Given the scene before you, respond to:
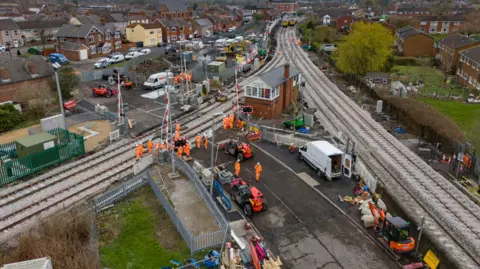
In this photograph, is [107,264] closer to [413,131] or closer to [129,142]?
[129,142]

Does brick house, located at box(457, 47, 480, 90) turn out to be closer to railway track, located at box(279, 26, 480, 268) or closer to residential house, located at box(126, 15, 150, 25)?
railway track, located at box(279, 26, 480, 268)

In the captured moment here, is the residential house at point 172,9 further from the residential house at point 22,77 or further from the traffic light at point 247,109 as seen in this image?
the traffic light at point 247,109

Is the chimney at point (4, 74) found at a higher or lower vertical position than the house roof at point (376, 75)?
higher

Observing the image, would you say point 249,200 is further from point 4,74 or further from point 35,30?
point 35,30

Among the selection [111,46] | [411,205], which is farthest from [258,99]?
[111,46]

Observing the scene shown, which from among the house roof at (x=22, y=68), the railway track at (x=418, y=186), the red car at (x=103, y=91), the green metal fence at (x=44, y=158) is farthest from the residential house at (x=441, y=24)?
the green metal fence at (x=44, y=158)

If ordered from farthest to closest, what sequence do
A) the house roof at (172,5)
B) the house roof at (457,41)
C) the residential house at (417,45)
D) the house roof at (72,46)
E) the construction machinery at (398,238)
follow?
1. the house roof at (172,5)
2. the residential house at (417,45)
3. the house roof at (72,46)
4. the house roof at (457,41)
5. the construction machinery at (398,238)

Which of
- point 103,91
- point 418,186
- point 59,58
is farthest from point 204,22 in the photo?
point 418,186
